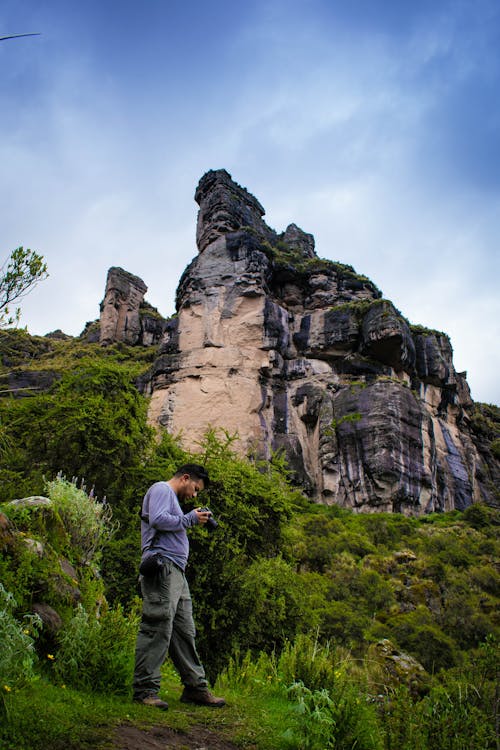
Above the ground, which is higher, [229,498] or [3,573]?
[229,498]

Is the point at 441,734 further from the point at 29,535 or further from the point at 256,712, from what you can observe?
the point at 29,535

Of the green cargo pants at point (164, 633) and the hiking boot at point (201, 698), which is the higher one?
the green cargo pants at point (164, 633)

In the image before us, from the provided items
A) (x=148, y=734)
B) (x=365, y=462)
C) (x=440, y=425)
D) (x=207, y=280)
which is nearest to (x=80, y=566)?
(x=148, y=734)

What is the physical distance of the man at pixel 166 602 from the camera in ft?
13.3

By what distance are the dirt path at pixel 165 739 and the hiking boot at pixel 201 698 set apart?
691 mm

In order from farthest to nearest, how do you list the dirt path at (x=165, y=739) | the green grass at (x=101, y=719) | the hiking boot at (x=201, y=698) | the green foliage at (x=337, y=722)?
1. the hiking boot at (x=201, y=698)
2. the green foliage at (x=337, y=722)
3. the dirt path at (x=165, y=739)
4. the green grass at (x=101, y=719)

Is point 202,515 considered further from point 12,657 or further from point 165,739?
point 12,657

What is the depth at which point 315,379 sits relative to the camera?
37719 millimetres

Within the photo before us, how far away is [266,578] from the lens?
8.65m

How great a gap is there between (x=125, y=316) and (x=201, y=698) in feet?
186

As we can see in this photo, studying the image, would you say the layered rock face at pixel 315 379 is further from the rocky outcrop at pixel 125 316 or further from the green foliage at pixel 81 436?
the green foliage at pixel 81 436

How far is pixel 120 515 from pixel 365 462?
2414 centimetres

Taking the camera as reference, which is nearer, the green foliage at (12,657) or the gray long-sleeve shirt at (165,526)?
the green foliage at (12,657)

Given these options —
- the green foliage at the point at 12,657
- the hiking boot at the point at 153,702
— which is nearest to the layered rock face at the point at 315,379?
the hiking boot at the point at 153,702
